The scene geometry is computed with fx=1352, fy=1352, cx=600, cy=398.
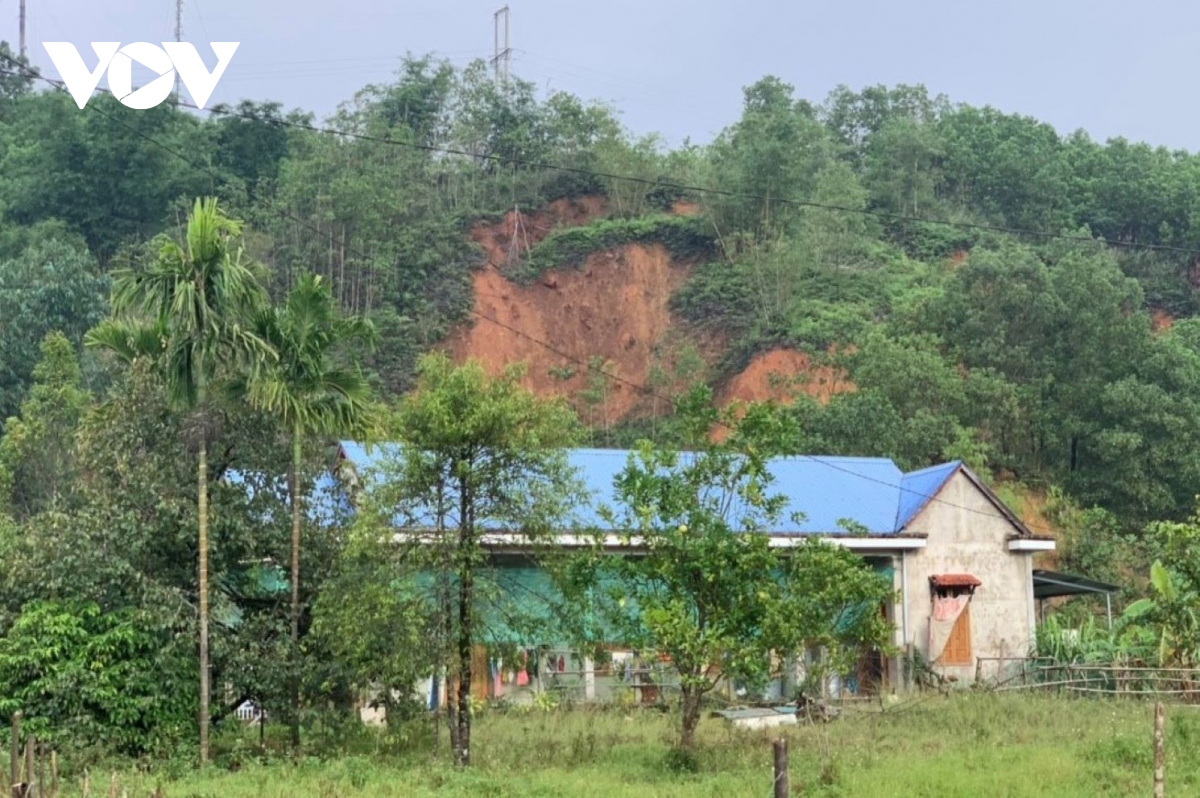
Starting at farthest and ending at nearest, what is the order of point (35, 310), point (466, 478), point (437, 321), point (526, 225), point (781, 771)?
point (526, 225)
point (437, 321)
point (35, 310)
point (466, 478)
point (781, 771)

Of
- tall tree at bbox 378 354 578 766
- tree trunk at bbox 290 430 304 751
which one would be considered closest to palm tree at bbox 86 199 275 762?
tree trunk at bbox 290 430 304 751

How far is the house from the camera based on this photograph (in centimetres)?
2539

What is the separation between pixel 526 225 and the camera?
2454 inches

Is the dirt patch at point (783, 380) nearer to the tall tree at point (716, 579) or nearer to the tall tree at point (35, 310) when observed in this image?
the tall tree at point (35, 310)

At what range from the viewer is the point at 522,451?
1753cm

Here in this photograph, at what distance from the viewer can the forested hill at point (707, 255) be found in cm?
4069

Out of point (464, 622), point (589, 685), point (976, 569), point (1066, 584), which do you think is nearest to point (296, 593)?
point (464, 622)

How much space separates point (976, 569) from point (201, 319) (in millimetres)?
15569

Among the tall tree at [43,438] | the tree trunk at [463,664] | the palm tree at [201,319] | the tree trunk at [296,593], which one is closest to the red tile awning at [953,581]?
the tree trunk at [463,664]

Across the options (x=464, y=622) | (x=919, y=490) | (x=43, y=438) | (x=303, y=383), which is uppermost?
(x=43, y=438)

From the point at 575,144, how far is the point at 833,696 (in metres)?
43.9

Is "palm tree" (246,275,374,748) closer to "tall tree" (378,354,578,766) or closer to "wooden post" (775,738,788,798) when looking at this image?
"tall tree" (378,354,578,766)

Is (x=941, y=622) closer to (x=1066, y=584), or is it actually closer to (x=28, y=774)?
(x=1066, y=584)

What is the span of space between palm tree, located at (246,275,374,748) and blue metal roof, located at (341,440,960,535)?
189 inches
